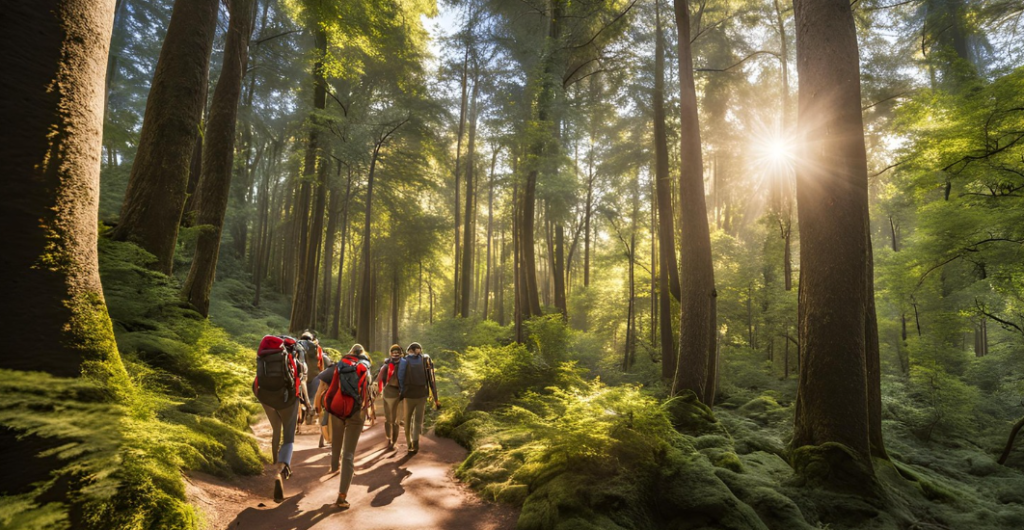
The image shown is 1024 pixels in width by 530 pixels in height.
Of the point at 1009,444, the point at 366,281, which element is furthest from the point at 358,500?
the point at 366,281

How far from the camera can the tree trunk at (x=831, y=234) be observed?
548cm

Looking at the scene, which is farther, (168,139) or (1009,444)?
(1009,444)

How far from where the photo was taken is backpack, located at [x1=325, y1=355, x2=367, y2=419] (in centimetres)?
527

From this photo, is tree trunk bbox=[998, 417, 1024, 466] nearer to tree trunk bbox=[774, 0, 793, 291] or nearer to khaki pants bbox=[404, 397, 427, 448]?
tree trunk bbox=[774, 0, 793, 291]

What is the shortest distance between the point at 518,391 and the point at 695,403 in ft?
14.8

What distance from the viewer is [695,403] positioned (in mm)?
7578

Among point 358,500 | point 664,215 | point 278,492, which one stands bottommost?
point 358,500

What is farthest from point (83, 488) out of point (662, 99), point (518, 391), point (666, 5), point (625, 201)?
point (625, 201)

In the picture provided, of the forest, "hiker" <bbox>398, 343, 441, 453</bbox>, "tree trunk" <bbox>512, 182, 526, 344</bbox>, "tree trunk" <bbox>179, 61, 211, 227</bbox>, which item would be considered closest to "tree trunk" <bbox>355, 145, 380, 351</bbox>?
the forest

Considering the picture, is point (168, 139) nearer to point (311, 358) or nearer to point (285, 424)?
point (311, 358)

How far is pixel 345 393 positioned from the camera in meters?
5.27

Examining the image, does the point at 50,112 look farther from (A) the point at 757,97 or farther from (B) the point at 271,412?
(A) the point at 757,97

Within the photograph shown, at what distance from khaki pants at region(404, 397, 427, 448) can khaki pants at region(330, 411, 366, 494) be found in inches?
74.5

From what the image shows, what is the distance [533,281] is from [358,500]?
1154 centimetres
